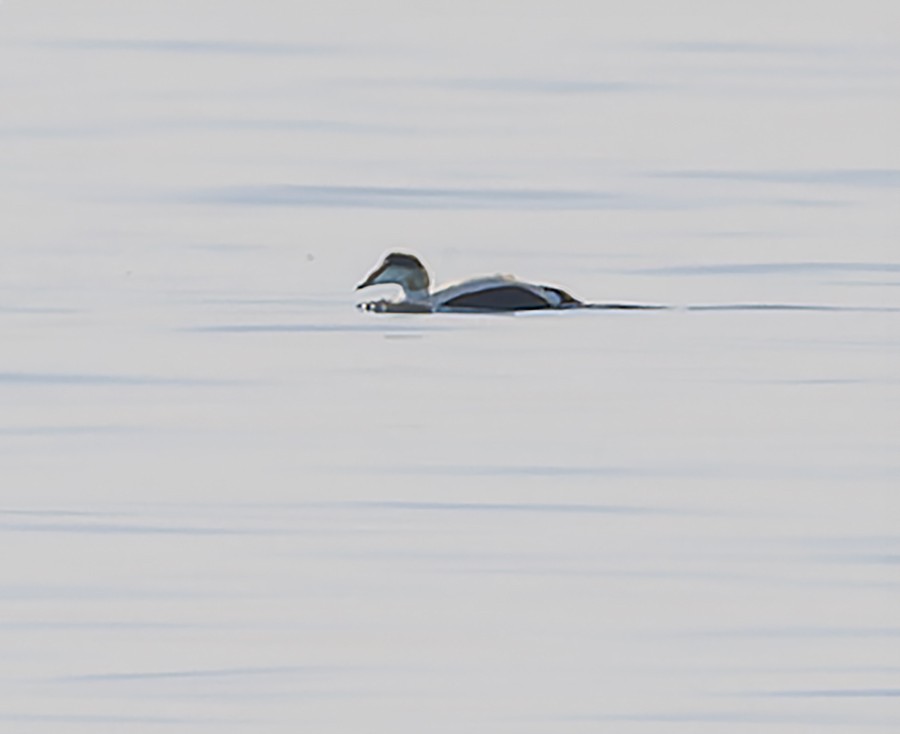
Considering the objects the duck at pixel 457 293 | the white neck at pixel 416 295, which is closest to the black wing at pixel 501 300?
the duck at pixel 457 293

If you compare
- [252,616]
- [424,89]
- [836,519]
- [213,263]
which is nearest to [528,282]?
[213,263]

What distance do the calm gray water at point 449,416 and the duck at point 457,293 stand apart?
0.14 metres

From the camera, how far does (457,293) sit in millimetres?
14070

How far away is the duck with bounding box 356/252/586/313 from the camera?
13.7 meters

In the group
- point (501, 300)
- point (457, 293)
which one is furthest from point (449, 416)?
point (457, 293)

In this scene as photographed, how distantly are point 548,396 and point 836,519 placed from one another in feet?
7.02

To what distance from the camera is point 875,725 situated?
24.1 ft

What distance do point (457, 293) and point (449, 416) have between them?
333 centimetres

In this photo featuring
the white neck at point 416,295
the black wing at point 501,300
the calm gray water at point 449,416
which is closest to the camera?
the calm gray water at point 449,416

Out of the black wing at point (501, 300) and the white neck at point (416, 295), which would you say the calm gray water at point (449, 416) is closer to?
the black wing at point (501, 300)

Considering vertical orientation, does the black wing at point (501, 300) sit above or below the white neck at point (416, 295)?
below

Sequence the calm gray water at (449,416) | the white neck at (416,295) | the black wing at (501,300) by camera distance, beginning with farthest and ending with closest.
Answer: the white neck at (416,295), the black wing at (501,300), the calm gray water at (449,416)

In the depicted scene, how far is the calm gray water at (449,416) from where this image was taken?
7816mm

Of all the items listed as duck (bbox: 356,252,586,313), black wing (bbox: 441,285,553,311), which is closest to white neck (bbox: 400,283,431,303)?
duck (bbox: 356,252,586,313)
